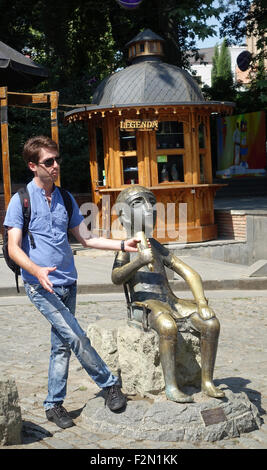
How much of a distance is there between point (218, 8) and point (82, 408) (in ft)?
45.7

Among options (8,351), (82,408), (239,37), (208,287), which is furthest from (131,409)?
(239,37)

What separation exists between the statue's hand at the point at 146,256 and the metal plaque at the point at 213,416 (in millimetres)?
1092

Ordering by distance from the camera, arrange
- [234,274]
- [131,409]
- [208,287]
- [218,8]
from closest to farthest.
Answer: [131,409] → [208,287] → [234,274] → [218,8]

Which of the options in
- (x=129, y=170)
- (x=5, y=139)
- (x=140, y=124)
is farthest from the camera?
(x=129, y=170)

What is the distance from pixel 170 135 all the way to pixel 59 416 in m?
10.7

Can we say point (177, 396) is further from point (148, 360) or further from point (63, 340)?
point (63, 340)

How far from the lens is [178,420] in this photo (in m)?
4.47

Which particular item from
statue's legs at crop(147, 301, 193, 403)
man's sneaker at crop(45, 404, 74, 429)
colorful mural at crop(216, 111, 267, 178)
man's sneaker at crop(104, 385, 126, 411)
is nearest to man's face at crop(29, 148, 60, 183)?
statue's legs at crop(147, 301, 193, 403)

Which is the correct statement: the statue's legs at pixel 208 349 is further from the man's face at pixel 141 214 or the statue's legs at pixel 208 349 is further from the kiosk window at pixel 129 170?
the kiosk window at pixel 129 170

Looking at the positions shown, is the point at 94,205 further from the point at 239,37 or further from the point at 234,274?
the point at 239,37

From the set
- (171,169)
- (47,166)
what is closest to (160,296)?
(47,166)

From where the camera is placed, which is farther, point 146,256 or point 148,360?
point 148,360

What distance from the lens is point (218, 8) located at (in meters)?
16.9

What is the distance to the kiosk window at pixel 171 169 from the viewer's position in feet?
48.3
